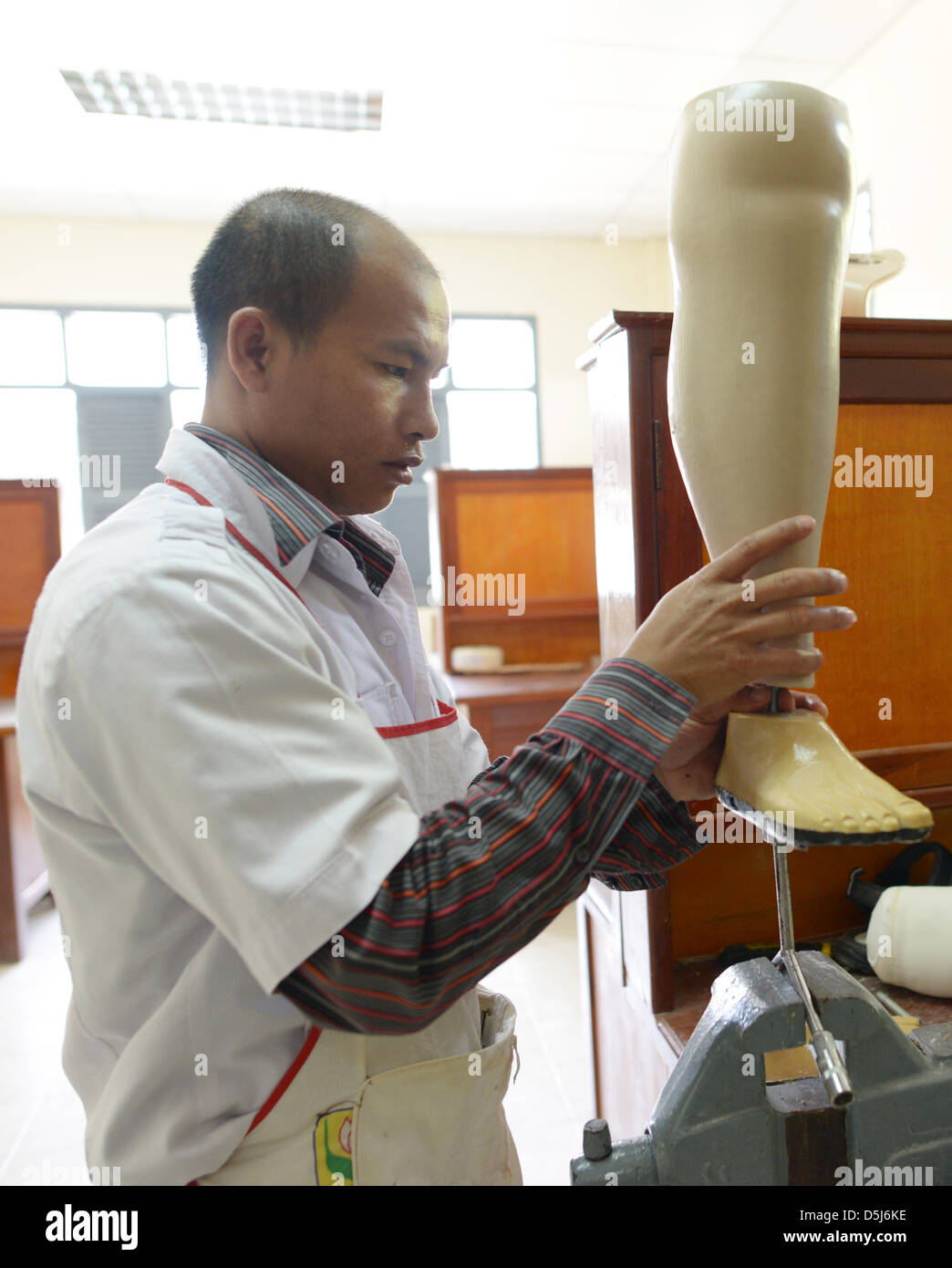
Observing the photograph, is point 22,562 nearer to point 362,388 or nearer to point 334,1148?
point 362,388

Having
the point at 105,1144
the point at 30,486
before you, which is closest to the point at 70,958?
the point at 105,1144

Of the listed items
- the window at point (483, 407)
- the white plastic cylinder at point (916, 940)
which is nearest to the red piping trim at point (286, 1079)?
the white plastic cylinder at point (916, 940)

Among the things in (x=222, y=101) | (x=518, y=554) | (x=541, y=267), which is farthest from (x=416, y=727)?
(x=541, y=267)

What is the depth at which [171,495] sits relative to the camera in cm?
68

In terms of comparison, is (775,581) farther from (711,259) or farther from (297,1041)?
(297,1041)

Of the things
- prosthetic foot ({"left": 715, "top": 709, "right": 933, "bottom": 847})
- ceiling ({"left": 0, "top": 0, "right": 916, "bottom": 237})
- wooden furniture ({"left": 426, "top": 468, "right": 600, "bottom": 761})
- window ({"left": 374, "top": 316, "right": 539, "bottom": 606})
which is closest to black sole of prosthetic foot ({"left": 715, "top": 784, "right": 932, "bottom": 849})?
prosthetic foot ({"left": 715, "top": 709, "right": 933, "bottom": 847})

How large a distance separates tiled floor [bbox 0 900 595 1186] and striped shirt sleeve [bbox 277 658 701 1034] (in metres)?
1.37

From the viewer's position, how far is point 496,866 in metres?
0.58

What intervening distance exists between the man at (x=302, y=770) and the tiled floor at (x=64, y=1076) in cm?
123

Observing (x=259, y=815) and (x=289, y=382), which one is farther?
(x=289, y=382)

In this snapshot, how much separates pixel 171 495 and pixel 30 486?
3422 mm

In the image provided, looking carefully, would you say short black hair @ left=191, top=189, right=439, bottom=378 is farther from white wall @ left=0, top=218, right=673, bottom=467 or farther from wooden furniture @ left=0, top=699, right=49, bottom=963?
white wall @ left=0, top=218, right=673, bottom=467

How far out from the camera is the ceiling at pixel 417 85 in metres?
3.45

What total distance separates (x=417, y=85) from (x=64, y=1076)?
4227 mm
